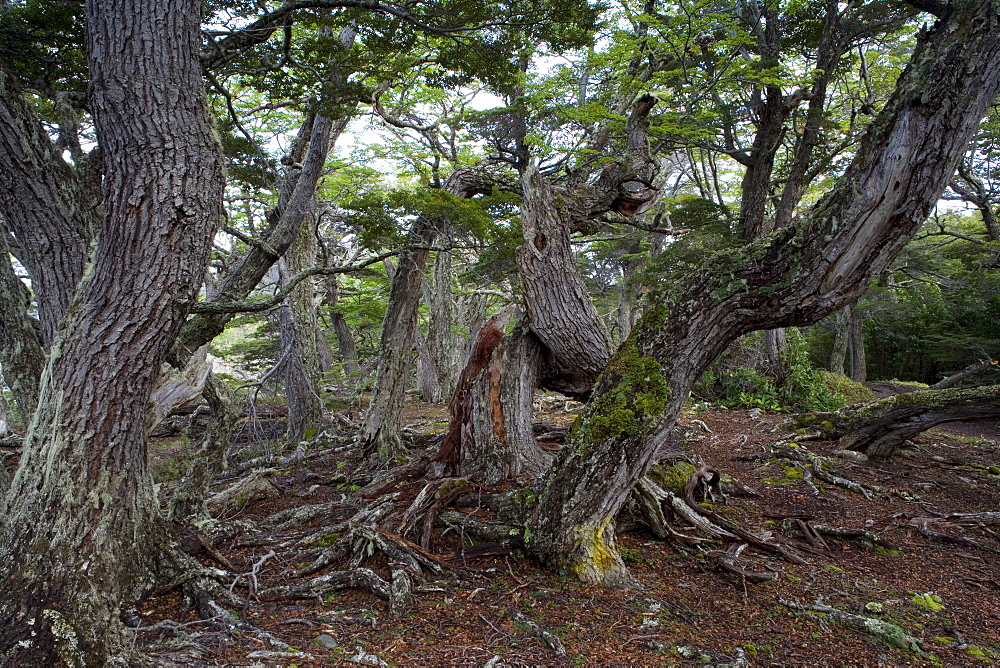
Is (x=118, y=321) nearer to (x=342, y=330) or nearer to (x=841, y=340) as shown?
(x=342, y=330)

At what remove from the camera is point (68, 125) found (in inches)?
179

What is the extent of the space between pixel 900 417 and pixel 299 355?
805cm

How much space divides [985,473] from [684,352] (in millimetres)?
5044

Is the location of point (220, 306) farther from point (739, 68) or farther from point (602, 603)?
point (739, 68)

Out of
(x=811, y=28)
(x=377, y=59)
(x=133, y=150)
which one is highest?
(x=811, y=28)

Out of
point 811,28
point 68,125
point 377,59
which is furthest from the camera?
point 811,28

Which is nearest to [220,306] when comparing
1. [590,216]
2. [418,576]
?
[418,576]

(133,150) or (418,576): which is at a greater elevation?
(133,150)

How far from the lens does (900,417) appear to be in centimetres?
625

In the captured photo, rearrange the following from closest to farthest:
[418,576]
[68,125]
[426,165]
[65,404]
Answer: [65,404], [418,576], [68,125], [426,165]

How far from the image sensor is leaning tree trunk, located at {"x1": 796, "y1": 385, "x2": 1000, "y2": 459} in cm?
562

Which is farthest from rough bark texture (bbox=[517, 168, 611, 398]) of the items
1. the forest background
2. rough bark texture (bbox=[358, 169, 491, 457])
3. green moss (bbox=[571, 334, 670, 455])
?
rough bark texture (bbox=[358, 169, 491, 457])

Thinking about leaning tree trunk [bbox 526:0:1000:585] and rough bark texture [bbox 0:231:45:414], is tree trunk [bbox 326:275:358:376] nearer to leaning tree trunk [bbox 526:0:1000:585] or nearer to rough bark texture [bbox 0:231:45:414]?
rough bark texture [bbox 0:231:45:414]

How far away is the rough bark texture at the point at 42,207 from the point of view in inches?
154
